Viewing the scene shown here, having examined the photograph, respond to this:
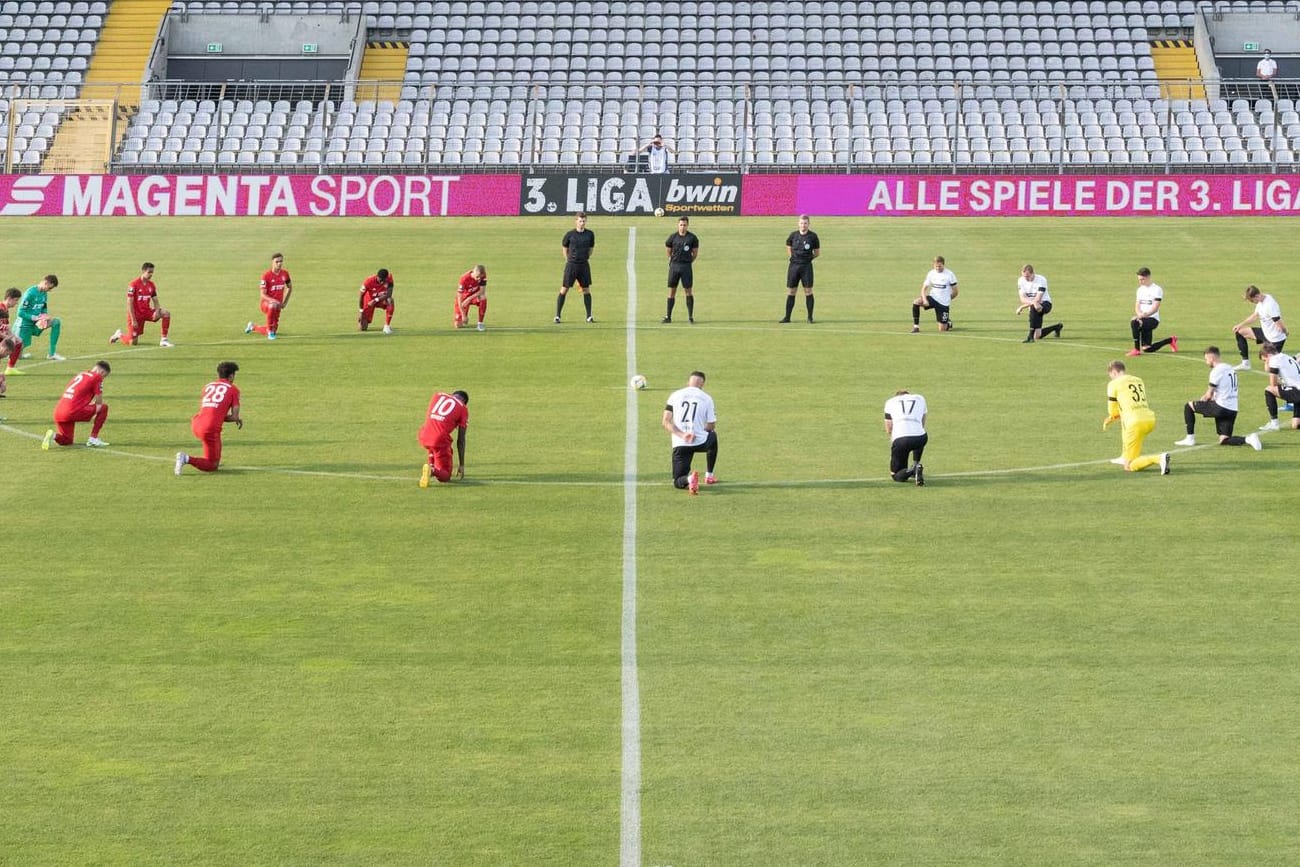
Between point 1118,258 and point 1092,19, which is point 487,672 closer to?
point 1118,258

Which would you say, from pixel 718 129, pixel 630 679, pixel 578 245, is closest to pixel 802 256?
pixel 578 245

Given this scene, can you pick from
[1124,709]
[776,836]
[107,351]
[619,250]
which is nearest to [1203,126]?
[619,250]

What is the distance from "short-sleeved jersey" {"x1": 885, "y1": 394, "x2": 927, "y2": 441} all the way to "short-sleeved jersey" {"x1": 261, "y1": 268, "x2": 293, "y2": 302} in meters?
15.2

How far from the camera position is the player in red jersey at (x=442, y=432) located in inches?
875

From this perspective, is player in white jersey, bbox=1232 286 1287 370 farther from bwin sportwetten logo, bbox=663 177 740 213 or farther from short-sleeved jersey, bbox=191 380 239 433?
bwin sportwetten logo, bbox=663 177 740 213

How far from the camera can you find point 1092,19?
62219mm

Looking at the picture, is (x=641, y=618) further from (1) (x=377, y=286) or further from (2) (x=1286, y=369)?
(1) (x=377, y=286)

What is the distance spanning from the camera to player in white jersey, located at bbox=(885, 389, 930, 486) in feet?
73.9

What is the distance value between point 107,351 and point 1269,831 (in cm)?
2546

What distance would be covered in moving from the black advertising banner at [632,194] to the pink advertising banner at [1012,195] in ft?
2.48

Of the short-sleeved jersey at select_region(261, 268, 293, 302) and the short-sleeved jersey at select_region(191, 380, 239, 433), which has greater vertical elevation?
the short-sleeved jersey at select_region(261, 268, 293, 302)

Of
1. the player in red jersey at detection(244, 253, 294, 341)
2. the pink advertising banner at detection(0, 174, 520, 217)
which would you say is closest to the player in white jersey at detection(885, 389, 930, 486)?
the player in red jersey at detection(244, 253, 294, 341)

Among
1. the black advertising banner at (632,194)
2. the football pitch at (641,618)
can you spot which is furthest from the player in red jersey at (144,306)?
the black advertising banner at (632,194)

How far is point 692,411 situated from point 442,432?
3235 millimetres
